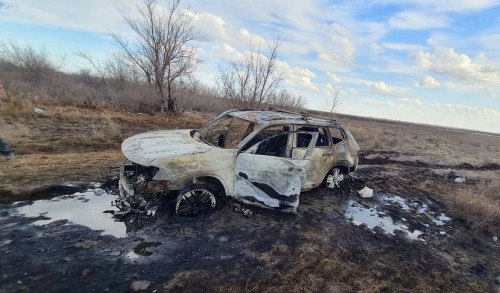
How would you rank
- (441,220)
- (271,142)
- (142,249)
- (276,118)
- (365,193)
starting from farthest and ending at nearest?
(365,193)
(441,220)
(276,118)
(271,142)
(142,249)

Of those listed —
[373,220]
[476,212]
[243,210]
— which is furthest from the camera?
[476,212]

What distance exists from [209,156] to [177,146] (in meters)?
0.62

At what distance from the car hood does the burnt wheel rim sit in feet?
2.16

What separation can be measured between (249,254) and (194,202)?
129 centimetres

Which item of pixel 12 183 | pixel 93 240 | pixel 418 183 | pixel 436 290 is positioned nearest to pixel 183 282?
pixel 93 240

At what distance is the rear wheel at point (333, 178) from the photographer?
7.07 meters

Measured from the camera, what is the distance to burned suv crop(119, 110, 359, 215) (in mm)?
4672

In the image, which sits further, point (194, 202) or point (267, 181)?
point (267, 181)

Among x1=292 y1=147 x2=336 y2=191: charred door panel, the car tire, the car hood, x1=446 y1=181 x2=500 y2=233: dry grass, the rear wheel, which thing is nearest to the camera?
the car hood

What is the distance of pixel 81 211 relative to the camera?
4.78 metres

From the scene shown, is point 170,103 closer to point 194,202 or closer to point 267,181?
point 194,202

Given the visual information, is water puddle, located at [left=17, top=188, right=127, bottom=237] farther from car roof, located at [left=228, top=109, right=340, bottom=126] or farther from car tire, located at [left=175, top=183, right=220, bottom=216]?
car roof, located at [left=228, top=109, right=340, bottom=126]

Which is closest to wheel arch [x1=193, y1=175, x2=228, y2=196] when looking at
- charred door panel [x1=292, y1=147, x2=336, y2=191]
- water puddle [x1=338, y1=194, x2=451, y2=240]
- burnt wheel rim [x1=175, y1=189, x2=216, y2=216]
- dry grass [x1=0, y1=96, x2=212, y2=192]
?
burnt wheel rim [x1=175, y1=189, x2=216, y2=216]

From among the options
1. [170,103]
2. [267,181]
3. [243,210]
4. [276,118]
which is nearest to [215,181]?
[243,210]
